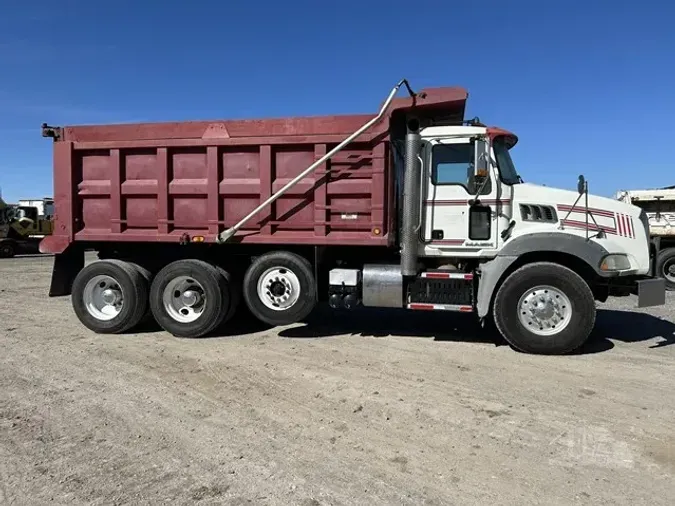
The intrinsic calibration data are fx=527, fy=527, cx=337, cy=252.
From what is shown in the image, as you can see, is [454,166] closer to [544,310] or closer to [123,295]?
[544,310]

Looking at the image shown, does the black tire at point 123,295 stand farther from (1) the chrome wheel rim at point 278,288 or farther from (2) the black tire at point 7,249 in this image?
(2) the black tire at point 7,249

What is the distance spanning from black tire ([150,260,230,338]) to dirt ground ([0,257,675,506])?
0.30 meters

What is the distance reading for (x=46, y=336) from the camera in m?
7.41

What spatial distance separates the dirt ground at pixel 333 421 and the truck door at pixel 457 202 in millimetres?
1346

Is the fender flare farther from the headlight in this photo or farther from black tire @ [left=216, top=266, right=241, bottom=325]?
black tire @ [left=216, top=266, right=241, bottom=325]

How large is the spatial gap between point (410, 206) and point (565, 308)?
2253mm

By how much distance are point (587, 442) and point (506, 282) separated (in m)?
2.82

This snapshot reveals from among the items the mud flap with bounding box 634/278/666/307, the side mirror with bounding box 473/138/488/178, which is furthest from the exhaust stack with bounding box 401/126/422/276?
the mud flap with bounding box 634/278/666/307

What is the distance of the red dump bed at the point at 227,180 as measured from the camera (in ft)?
22.5

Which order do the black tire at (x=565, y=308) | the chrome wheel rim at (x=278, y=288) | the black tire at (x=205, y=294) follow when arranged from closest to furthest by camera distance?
1. the black tire at (x=565, y=308)
2. the chrome wheel rim at (x=278, y=288)
3. the black tire at (x=205, y=294)

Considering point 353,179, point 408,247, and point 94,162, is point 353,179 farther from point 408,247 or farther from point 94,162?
point 94,162

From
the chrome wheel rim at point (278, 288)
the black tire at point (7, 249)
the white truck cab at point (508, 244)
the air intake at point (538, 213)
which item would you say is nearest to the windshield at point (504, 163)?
the white truck cab at point (508, 244)

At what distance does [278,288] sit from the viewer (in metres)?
7.19

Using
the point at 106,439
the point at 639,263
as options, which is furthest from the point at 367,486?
the point at 639,263
